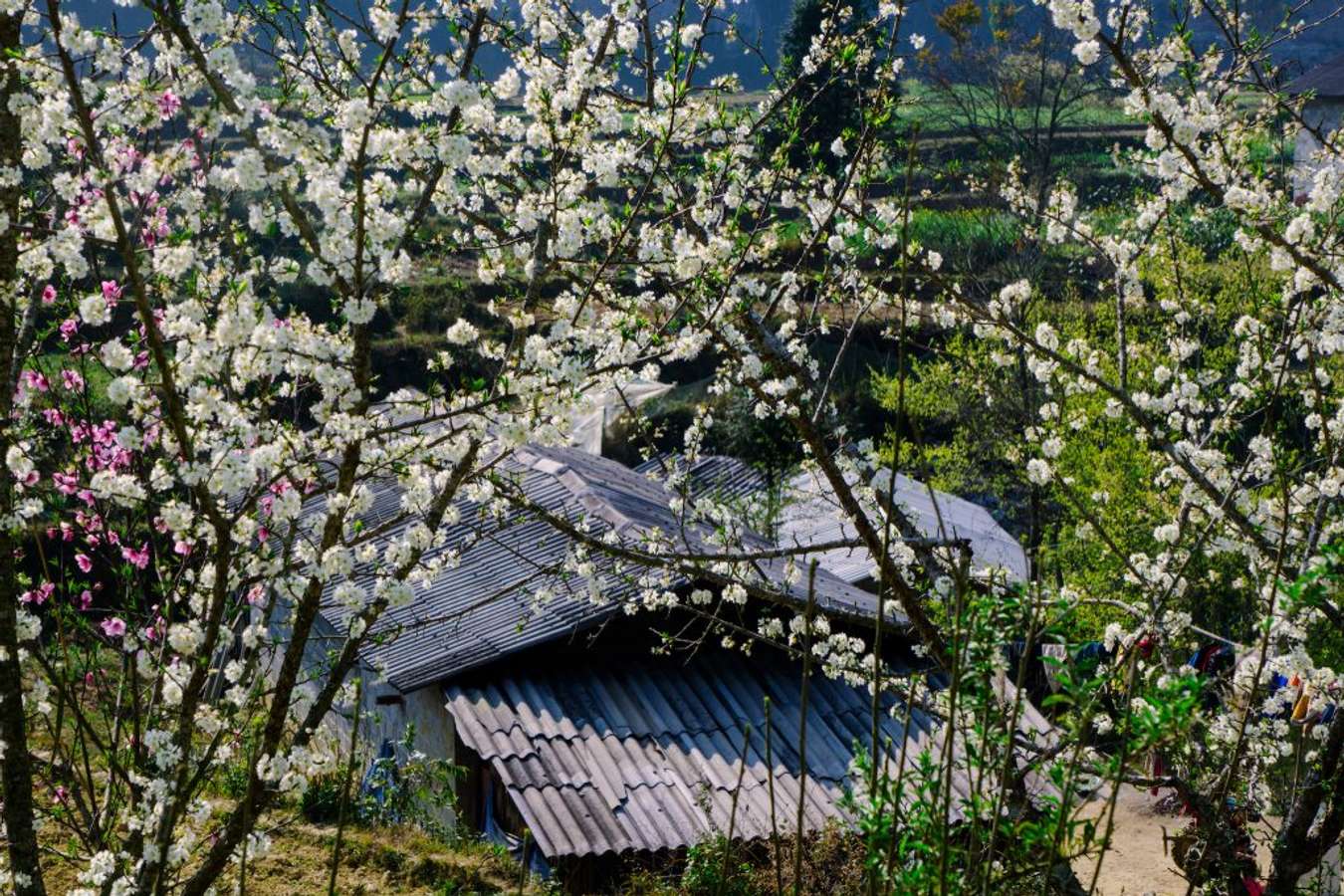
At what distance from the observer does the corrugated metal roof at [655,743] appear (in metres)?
8.79

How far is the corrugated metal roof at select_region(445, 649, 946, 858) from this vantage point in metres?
8.79

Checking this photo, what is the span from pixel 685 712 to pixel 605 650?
855mm

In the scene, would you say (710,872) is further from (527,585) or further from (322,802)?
(322,802)

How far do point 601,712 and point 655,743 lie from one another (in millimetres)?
491

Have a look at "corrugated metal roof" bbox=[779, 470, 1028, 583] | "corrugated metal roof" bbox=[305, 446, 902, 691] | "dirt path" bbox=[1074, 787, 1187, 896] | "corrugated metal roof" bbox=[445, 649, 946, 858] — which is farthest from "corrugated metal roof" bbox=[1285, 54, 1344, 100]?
"corrugated metal roof" bbox=[445, 649, 946, 858]

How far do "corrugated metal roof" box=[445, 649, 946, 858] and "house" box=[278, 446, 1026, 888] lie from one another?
0.05 feet

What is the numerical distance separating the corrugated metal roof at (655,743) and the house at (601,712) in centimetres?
1

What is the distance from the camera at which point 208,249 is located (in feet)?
12.9

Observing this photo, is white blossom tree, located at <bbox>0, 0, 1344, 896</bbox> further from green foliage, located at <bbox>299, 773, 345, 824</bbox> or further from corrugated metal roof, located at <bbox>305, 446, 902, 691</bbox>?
corrugated metal roof, located at <bbox>305, 446, 902, 691</bbox>

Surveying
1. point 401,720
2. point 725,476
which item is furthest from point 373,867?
point 725,476

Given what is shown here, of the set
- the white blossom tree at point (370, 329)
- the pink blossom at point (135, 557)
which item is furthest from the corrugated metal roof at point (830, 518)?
the white blossom tree at point (370, 329)

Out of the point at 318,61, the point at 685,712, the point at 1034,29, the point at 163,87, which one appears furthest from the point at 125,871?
the point at 1034,29

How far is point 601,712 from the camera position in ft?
32.5

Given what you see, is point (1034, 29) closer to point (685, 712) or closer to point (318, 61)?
point (685, 712)
